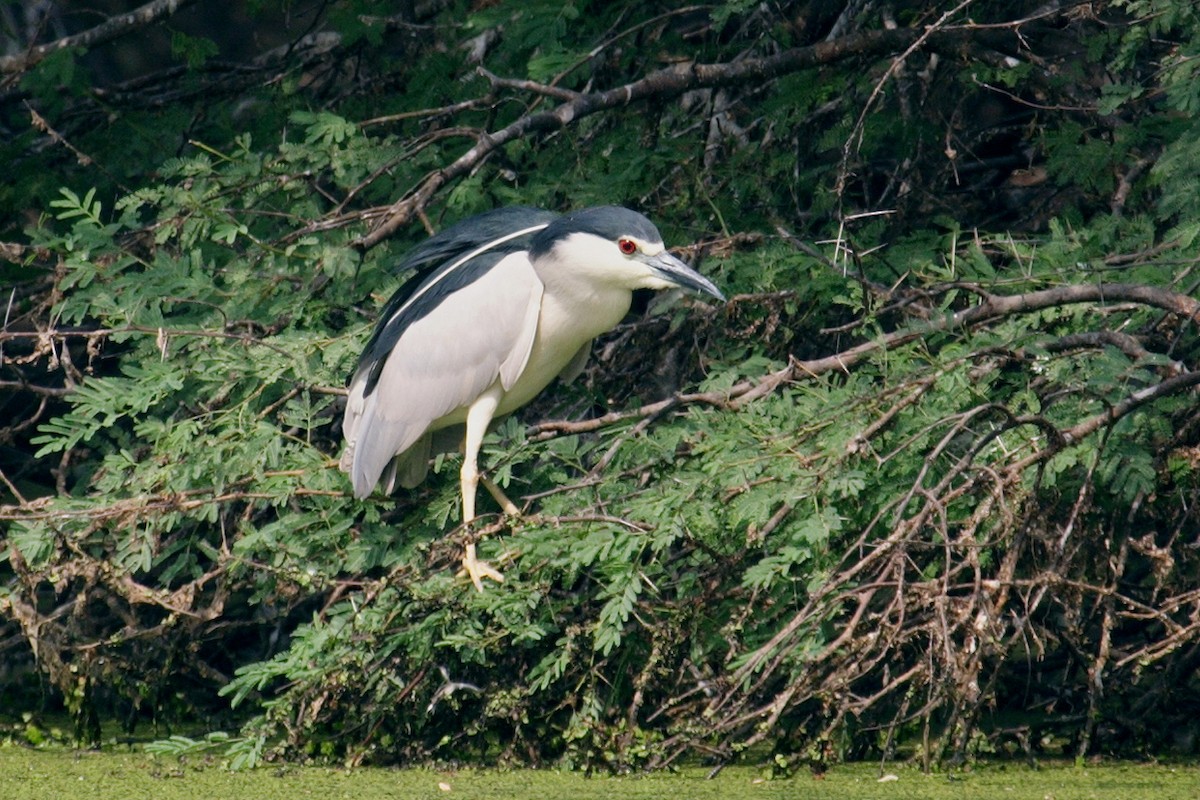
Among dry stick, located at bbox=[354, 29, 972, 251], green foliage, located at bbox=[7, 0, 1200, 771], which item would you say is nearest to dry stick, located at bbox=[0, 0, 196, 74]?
green foliage, located at bbox=[7, 0, 1200, 771]

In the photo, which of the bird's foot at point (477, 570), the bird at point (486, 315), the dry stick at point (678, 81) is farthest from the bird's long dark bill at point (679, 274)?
the bird's foot at point (477, 570)

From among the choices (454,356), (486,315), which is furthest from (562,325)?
(454,356)

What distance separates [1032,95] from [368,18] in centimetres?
221

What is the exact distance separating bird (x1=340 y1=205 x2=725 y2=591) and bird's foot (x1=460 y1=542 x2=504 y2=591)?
0.81 feet

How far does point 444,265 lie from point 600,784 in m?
1.63

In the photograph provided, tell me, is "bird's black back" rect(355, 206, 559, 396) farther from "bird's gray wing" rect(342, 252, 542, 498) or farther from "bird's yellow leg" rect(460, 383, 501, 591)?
"bird's yellow leg" rect(460, 383, 501, 591)

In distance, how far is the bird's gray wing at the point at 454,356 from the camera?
441 centimetres

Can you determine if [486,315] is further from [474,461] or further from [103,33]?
[103,33]

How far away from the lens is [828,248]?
15.3ft

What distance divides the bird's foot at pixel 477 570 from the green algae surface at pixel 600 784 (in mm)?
480

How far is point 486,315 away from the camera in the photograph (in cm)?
445

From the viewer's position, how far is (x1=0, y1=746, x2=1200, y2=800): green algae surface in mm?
3467

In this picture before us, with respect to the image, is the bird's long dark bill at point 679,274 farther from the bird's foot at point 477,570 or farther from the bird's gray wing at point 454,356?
the bird's foot at point 477,570

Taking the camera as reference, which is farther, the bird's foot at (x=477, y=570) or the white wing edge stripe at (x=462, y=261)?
the white wing edge stripe at (x=462, y=261)
